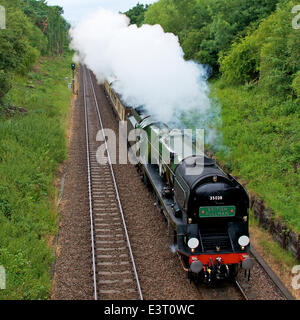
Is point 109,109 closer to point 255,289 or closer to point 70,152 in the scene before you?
point 70,152

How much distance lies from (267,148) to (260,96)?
594cm

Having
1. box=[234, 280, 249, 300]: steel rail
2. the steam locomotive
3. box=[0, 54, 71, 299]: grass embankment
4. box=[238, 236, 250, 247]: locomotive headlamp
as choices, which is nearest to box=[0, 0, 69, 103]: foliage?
box=[0, 54, 71, 299]: grass embankment

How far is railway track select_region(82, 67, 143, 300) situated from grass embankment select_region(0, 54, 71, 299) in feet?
4.63

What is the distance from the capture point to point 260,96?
20.8m

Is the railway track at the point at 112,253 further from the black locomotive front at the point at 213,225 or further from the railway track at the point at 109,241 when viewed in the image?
the black locomotive front at the point at 213,225

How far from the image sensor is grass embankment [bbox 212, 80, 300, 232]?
1289 centimetres

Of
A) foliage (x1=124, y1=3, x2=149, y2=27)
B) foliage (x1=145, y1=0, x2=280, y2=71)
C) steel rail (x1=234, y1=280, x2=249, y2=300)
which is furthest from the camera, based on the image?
foliage (x1=124, y1=3, x2=149, y2=27)

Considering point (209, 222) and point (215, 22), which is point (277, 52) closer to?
point (215, 22)

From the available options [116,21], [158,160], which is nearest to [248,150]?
[158,160]

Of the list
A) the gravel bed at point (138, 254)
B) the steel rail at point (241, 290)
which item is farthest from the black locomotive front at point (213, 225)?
the gravel bed at point (138, 254)

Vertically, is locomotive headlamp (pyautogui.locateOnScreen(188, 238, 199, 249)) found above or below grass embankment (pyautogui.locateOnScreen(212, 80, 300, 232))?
below

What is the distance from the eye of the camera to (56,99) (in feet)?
107

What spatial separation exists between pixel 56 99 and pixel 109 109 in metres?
5.00

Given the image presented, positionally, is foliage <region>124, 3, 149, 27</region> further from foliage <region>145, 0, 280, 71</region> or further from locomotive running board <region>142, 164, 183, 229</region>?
locomotive running board <region>142, 164, 183, 229</region>
